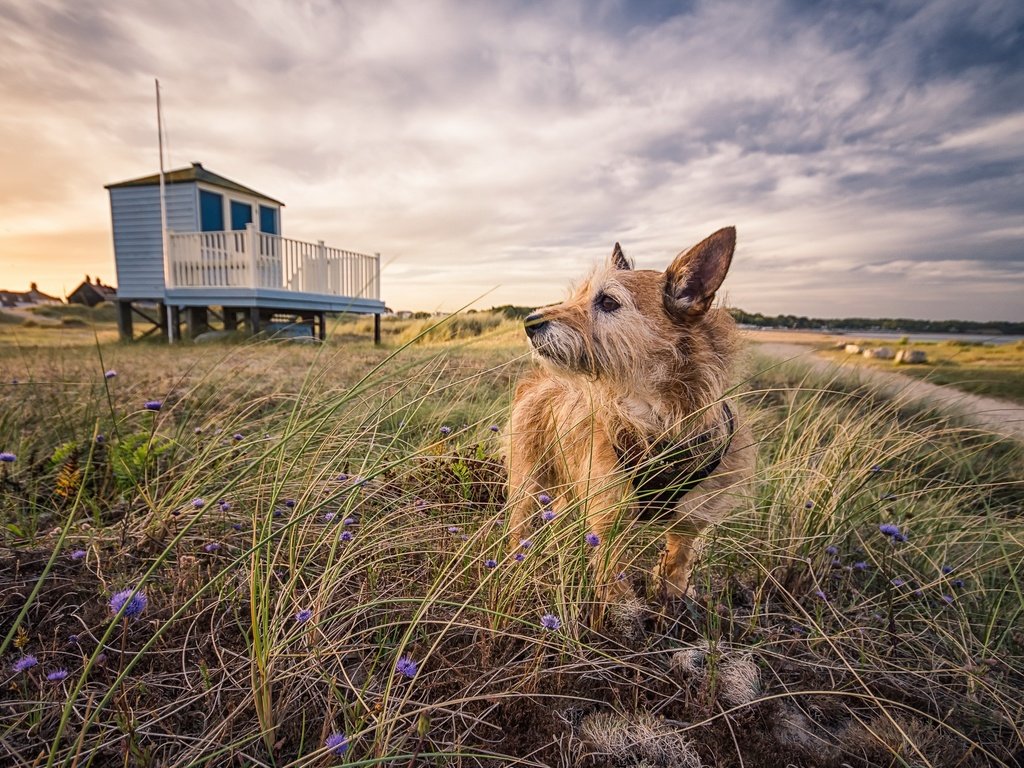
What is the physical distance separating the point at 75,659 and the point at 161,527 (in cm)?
57

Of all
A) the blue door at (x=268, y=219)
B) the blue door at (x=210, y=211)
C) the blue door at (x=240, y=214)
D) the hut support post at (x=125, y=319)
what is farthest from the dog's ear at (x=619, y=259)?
the blue door at (x=268, y=219)

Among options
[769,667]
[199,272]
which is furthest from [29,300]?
[769,667]

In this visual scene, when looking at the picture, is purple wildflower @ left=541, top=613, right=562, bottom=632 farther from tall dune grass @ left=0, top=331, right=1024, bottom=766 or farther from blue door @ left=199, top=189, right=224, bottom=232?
blue door @ left=199, top=189, right=224, bottom=232

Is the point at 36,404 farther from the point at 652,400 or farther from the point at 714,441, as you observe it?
the point at 714,441

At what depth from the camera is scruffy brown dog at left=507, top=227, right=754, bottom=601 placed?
197 cm

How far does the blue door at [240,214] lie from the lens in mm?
18016

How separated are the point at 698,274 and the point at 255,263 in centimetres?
1491

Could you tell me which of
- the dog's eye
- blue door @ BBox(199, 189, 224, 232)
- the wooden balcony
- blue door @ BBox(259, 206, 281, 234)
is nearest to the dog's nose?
the dog's eye

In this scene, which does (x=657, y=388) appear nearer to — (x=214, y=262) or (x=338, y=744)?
(x=338, y=744)

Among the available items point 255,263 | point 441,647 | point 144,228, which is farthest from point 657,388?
point 144,228

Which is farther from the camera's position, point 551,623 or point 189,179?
point 189,179

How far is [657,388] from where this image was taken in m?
2.12

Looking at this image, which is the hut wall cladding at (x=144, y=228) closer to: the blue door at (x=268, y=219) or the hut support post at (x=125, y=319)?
the hut support post at (x=125, y=319)

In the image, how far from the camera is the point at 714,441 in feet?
6.42
